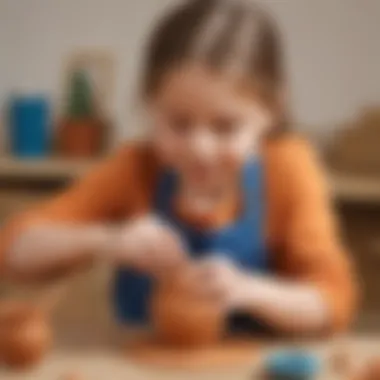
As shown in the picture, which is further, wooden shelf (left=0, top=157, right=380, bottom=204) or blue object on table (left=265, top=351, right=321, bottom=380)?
wooden shelf (left=0, top=157, right=380, bottom=204)

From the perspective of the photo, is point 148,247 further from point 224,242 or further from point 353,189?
point 353,189

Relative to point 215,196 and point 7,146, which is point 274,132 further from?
point 7,146

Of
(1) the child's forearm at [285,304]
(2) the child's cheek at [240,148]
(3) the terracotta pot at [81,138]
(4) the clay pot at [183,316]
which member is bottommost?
(4) the clay pot at [183,316]

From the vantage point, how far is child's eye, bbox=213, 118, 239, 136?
2.27ft

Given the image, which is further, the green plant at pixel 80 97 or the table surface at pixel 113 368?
the green plant at pixel 80 97

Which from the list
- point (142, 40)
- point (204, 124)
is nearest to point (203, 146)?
point (204, 124)

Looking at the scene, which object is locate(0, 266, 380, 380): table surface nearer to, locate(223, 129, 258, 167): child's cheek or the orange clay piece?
the orange clay piece

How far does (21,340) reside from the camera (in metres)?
0.66

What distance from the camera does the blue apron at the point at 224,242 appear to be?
27.5 inches

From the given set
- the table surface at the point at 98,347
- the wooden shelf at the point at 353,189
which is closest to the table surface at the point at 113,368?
the table surface at the point at 98,347

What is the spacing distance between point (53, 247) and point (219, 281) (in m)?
0.12

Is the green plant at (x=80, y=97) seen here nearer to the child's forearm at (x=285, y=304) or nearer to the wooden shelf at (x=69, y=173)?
the wooden shelf at (x=69, y=173)

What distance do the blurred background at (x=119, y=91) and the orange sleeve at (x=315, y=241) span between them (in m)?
0.02

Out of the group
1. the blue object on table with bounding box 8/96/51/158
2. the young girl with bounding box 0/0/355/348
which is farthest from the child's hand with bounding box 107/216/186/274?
the blue object on table with bounding box 8/96/51/158
